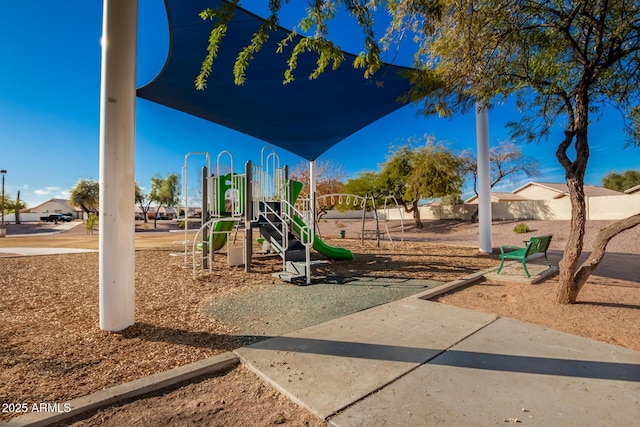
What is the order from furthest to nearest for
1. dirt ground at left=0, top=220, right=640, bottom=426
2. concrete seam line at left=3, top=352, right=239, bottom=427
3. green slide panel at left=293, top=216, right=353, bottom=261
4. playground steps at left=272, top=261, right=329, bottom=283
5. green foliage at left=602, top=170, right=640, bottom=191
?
green foliage at left=602, top=170, right=640, bottom=191
green slide panel at left=293, top=216, right=353, bottom=261
playground steps at left=272, top=261, right=329, bottom=283
dirt ground at left=0, top=220, right=640, bottom=426
concrete seam line at left=3, top=352, right=239, bottom=427

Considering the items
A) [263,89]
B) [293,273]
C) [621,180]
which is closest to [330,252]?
[293,273]

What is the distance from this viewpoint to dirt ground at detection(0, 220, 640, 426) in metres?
2.02

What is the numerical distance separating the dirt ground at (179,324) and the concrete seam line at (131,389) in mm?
62

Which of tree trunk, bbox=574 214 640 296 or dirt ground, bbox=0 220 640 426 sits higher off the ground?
tree trunk, bbox=574 214 640 296

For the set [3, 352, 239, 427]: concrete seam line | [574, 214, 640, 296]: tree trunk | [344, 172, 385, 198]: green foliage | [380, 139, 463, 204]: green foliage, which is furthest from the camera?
[344, 172, 385, 198]: green foliage

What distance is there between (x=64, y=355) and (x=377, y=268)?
5.71 meters

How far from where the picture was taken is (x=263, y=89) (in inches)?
309

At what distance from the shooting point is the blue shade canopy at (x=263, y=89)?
232 inches

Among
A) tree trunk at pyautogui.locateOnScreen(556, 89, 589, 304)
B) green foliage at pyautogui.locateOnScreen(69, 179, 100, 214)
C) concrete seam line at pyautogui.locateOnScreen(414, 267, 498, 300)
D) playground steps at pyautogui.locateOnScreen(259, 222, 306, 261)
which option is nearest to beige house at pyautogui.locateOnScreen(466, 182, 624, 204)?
concrete seam line at pyautogui.locateOnScreen(414, 267, 498, 300)

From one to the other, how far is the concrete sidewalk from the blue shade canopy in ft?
12.3

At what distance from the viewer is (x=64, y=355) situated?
8.67ft

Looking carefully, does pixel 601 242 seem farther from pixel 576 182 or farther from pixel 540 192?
pixel 540 192

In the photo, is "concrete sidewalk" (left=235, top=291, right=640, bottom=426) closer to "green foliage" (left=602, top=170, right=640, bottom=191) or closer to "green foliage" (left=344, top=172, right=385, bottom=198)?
"green foliage" (left=344, top=172, right=385, bottom=198)

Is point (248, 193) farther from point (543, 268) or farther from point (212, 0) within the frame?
point (543, 268)
